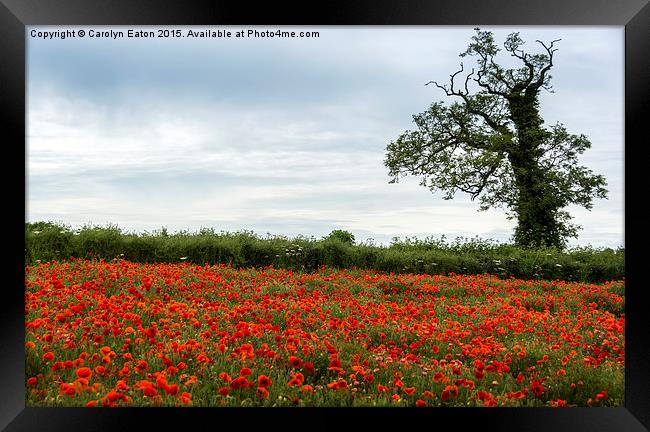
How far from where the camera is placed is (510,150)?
12.5m

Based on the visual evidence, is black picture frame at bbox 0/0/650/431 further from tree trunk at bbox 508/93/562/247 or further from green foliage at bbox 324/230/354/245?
tree trunk at bbox 508/93/562/247

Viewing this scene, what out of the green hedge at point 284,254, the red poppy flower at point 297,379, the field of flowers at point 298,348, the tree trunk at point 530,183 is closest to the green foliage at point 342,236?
the green hedge at point 284,254

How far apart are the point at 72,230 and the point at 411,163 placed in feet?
25.0

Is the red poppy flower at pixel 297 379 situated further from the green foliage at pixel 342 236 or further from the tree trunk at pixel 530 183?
the tree trunk at pixel 530 183

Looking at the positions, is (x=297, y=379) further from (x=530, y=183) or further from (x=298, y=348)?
(x=530, y=183)

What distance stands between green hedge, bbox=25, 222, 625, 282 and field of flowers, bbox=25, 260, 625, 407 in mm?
3320

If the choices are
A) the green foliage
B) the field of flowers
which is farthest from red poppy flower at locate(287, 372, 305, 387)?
the green foliage

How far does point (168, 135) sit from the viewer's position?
7.09m

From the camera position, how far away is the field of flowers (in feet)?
11.7
